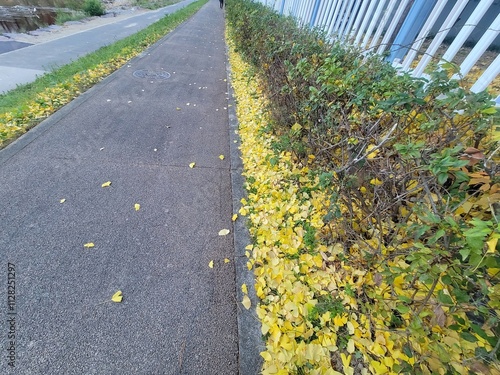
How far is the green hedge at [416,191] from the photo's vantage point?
1.11 meters

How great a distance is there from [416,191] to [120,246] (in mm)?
2508

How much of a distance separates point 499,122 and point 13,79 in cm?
854

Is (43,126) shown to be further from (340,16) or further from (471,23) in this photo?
(471,23)

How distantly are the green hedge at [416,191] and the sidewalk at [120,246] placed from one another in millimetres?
1129

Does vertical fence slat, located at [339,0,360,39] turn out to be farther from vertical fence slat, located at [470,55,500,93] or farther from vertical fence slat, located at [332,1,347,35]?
vertical fence slat, located at [470,55,500,93]

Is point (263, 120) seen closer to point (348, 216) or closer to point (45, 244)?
point (348, 216)

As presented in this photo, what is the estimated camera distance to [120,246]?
222cm

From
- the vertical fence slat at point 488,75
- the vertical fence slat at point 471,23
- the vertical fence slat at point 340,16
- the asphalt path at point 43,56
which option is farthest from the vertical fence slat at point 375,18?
the asphalt path at point 43,56

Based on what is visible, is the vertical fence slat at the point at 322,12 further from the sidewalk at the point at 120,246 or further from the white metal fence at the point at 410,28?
the sidewalk at the point at 120,246

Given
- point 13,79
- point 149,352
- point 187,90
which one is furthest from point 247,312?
point 13,79

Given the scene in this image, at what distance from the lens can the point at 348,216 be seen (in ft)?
7.08

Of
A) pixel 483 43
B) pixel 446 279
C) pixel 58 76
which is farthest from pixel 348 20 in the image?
pixel 58 76

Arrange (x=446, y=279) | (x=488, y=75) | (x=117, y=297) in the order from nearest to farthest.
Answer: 1. (x=446, y=279)
2. (x=488, y=75)
3. (x=117, y=297)

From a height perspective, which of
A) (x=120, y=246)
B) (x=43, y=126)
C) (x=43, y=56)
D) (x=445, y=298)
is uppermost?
(x=445, y=298)
